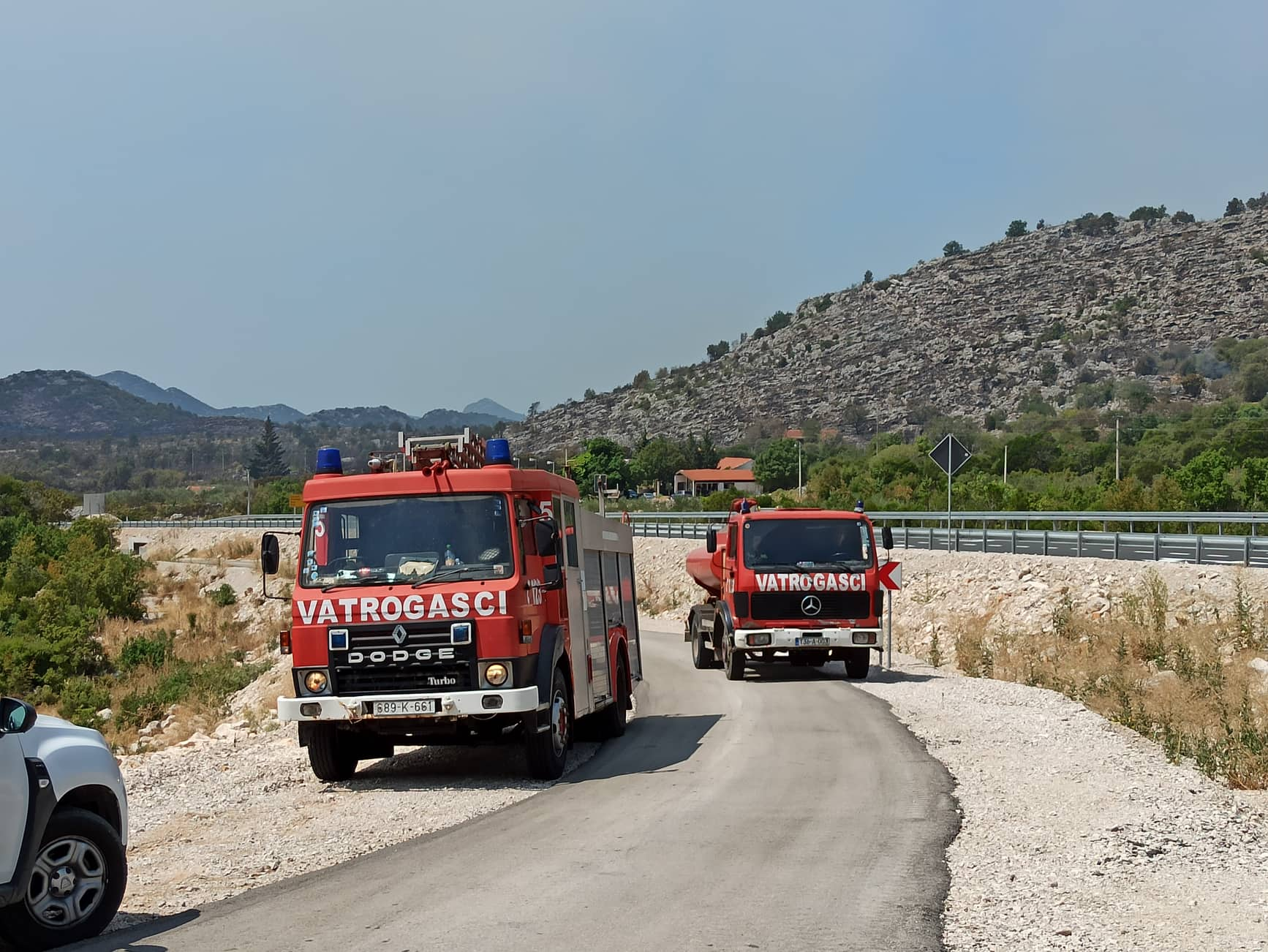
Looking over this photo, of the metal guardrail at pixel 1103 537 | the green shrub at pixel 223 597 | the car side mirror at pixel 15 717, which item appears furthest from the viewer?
the green shrub at pixel 223 597

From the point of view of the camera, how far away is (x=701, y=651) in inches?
1013

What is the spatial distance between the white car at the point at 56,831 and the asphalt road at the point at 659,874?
0.26 meters

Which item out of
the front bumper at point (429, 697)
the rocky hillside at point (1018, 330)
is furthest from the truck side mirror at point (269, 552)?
the rocky hillside at point (1018, 330)

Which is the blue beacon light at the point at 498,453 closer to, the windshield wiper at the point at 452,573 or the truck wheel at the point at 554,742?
the windshield wiper at the point at 452,573

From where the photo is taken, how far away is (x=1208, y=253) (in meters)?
168

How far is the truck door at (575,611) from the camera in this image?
44.4 feet

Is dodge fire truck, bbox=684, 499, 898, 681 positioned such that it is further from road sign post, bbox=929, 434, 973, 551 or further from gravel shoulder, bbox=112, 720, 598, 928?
gravel shoulder, bbox=112, 720, 598, 928

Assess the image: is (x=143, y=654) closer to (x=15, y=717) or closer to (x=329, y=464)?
(x=329, y=464)

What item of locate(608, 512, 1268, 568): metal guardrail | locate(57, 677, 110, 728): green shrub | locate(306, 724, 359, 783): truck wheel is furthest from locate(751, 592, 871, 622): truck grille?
locate(57, 677, 110, 728): green shrub

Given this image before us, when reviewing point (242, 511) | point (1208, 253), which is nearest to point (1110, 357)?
point (1208, 253)

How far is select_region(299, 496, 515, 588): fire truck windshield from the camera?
12.3 m

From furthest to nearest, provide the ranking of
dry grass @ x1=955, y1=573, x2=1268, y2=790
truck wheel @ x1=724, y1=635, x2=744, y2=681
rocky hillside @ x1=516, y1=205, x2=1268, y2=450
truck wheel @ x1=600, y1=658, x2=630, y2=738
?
rocky hillside @ x1=516, y1=205, x2=1268, y2=450 < truck wheel @ x1=724, y1=635, x2=744, y2=681 < truck wheel @ x1=600, y1=658, x2=630, y2=738 < dry grass @ x1=955, y1=573, x2=1268, y2=790

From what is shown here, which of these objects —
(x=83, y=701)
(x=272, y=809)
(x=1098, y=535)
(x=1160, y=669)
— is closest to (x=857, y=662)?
(x=1160, y=669)

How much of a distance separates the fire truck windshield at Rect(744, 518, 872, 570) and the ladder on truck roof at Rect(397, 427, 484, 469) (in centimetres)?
903
